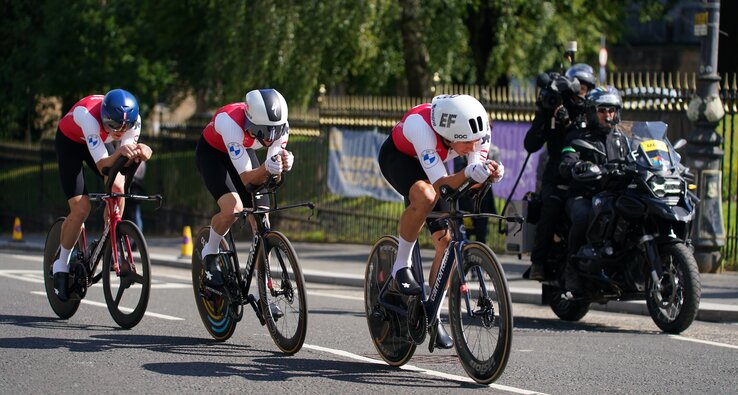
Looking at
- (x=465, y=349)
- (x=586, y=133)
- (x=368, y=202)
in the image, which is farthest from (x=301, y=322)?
(x=368, y=202)

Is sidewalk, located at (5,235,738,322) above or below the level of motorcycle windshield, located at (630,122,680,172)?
below

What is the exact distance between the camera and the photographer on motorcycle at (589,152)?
10438 millimetres

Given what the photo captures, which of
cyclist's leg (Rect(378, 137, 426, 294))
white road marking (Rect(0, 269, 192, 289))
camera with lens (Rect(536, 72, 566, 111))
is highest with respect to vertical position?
camera with lens (Rect(536, 72, 566, 111))

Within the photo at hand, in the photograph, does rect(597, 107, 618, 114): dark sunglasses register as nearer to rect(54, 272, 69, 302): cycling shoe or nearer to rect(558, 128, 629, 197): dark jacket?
rect(558, 128, 629, 197): dark jacket

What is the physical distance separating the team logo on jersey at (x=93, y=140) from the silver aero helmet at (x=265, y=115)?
1646mm

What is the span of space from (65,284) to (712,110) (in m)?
7.72

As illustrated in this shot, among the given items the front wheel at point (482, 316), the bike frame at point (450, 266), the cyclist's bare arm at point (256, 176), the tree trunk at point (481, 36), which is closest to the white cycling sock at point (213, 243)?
the cyclist's bare arm at point (256, 176)

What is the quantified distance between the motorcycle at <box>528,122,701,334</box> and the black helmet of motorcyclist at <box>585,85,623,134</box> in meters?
0.20

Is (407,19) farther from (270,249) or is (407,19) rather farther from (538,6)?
(270,249)

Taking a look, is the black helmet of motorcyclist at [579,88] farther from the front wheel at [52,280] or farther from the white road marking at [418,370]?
the front wheel at [52,280]

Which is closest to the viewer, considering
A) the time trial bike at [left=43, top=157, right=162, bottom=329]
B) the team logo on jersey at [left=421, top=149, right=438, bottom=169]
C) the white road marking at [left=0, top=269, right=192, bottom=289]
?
the team logo on jersey at [left=421, top=149, right=438, bottom=169]

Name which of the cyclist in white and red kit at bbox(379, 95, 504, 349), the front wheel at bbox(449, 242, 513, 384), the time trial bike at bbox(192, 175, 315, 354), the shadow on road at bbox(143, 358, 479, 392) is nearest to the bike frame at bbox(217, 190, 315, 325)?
the time trial bike at bbox(192, 175, 315, 354)

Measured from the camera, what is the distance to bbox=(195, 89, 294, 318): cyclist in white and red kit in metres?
8.59

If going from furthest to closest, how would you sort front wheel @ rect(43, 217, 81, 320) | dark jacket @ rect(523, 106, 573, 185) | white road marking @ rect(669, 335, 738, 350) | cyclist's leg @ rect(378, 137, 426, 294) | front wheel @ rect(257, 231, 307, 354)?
dark jacket @ rect(523, 106, 573, 185) → front wheel @ rect(43, 217, 81, 320) → white road marking @ rect(669, 335, 738, 350) → front wheel @ rect(257, 231, 307, 354) → cyclist's leg @ rect(378, 137, 426, 294)
